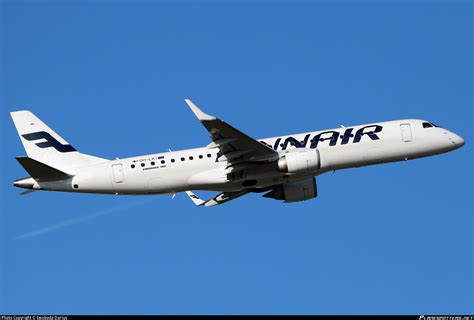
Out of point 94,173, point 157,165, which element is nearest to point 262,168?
point 157,165

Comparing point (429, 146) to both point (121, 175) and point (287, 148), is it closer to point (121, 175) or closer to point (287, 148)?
point (287, 148)

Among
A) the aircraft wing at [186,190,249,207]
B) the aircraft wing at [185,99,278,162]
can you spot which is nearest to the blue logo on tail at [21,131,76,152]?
the aircraft wing at [186,190,249,207]

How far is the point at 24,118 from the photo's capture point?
2287 inches

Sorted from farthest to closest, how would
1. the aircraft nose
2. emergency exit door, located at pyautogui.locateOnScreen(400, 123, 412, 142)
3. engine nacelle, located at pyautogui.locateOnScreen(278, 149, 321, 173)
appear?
1. the aircraft nose
2. emergency exit door, located at pyautogui.locateOnScreen(400, 123, 412, 142)
3. engine nacelle, located at pyautogui.locateOnScreen(278, 149, 321, 173)

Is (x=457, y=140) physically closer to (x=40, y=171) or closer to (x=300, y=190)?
(x=300, y=190)

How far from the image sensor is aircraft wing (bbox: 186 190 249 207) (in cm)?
5931

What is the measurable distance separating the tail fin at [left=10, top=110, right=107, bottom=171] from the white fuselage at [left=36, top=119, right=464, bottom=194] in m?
1.48

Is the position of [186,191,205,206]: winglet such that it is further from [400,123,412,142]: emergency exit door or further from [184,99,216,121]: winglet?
[400,123,412,142]: emergency exit door

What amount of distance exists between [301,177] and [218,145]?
569 cm

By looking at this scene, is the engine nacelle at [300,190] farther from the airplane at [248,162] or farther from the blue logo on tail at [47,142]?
the blue logo on tail at [47,142]

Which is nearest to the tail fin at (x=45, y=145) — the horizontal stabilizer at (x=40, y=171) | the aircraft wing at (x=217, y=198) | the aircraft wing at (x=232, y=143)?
the horizontal stabilizer at (x=40, y=171)

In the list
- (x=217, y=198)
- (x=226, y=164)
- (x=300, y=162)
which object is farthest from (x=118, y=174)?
(x=300, y=162)

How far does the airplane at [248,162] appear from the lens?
176 feet

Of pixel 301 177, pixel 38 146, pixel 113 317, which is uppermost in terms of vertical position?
pixel 38 146
